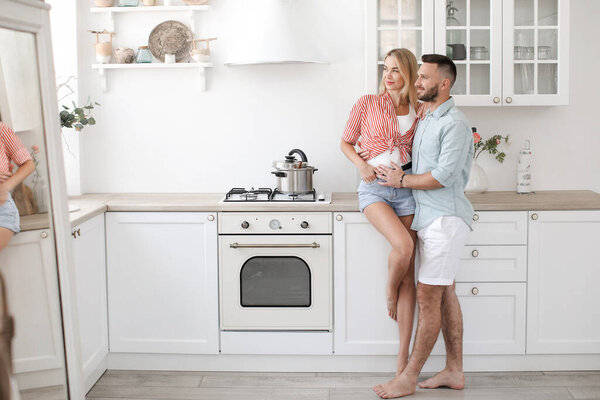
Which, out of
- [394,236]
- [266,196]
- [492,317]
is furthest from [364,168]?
[492,317]

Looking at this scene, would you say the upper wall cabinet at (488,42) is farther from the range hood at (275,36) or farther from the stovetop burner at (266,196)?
the stovetop burner at (266,196)

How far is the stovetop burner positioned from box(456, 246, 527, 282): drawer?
773mm

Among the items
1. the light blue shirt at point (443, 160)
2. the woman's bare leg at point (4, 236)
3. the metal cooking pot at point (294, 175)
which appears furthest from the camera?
the metal cooking pot at point (294, 175)

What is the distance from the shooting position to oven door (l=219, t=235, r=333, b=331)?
11.7 ft

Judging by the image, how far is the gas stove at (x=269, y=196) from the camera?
3605 millimetres

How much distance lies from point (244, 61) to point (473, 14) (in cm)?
118

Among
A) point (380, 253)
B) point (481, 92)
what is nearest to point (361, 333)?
point (380, 253)

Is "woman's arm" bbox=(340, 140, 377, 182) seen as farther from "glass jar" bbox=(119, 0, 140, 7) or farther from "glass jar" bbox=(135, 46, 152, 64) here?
"glass jar" bbox=(119, 0, 140, 7)

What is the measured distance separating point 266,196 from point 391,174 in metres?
0.69

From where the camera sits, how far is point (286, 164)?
3.72m

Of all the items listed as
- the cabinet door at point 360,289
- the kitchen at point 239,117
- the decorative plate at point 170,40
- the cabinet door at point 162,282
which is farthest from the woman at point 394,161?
the decorative plate at point 170,40

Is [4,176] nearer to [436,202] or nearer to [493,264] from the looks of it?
[436,202]

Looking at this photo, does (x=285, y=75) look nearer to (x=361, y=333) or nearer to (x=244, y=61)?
(x=244, y=61)

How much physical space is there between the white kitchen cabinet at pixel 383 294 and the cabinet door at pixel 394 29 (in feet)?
2.58
